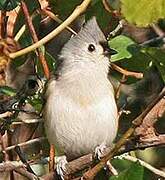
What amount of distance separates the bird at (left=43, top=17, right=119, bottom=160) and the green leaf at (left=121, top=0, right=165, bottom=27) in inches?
48.2

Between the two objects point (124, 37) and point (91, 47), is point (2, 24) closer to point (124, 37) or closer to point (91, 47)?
point (124, 37)

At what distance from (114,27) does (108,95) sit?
0.33 meters

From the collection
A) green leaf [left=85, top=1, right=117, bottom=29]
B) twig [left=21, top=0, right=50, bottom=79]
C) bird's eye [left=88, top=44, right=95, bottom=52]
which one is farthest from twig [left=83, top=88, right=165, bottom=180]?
bird's eye [left=88, top=44, right=95, bottom=52]

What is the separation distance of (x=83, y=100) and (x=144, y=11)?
1.44 m

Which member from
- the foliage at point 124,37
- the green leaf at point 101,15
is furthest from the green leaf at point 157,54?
the green leaf at point 101,15

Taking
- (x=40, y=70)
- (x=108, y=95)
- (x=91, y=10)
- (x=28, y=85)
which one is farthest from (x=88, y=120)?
(x=28, y=85)

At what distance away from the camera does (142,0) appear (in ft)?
4.30

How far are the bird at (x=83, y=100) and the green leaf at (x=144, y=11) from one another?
1.22 m

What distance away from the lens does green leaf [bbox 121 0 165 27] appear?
1299mm

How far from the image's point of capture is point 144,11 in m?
1.31

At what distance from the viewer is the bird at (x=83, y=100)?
8.85 feet

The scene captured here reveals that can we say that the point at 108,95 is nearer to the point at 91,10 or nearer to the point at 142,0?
the point at 91,10

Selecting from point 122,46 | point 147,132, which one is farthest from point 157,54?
point 122,46

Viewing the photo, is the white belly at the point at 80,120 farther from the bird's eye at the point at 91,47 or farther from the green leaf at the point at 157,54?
the green leaf at the point at 157,54
